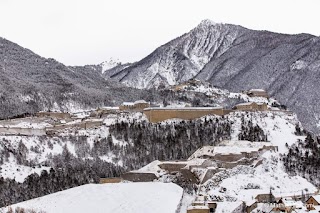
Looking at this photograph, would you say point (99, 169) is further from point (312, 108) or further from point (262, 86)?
point (262, 86)

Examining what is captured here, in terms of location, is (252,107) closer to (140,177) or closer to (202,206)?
(140,177)

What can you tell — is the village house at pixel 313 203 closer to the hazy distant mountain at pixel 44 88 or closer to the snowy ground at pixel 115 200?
the snowy ground at pixel 115 200

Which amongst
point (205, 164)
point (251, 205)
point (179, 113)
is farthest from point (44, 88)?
point (251, 205)

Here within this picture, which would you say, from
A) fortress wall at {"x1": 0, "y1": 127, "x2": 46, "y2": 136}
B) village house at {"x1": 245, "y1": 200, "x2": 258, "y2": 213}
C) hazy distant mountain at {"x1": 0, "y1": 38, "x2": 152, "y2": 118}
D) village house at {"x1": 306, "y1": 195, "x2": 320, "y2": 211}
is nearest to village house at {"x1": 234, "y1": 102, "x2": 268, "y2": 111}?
fortress wall at {"x1": 0, "y1": 127, "x2": 46, "y2": 136}

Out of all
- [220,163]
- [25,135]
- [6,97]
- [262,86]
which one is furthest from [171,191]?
[262,86]

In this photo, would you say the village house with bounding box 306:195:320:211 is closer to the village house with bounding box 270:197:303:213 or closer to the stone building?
the village house with bounding box 270:197:303:213

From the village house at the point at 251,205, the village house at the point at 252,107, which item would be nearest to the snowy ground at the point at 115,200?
the village house at the point at 251,205
